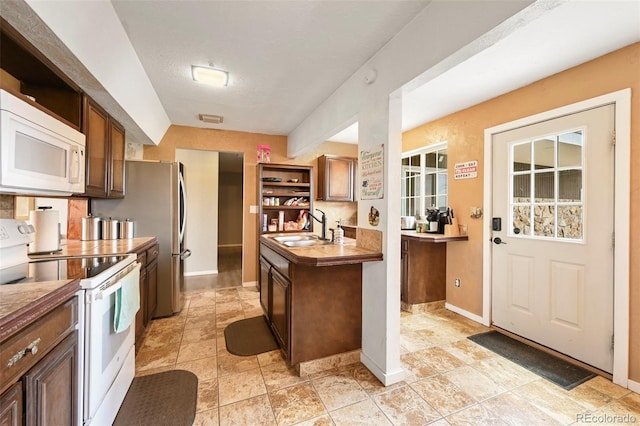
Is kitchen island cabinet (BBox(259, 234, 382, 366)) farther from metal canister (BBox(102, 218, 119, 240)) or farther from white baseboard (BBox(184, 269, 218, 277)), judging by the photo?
white baseboard (BBox(184, 269, 218, 277))

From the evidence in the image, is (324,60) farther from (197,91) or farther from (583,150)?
(583,150)

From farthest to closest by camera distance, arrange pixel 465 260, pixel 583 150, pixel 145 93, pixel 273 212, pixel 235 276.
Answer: pixel 235 276 → pixel 273 212 → pixel 465 260 → pixel 145 93 → pixel 583 150

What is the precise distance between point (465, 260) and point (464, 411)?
182 cm

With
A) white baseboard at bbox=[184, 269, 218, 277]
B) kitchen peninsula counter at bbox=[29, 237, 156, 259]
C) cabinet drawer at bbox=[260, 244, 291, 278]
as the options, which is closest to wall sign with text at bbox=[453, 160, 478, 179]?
cabinet drawer at bbox=[260, 244, 291, 278]

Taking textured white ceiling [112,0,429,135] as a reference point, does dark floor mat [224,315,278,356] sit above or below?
below

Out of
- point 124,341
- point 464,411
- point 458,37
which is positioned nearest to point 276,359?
point 124,341

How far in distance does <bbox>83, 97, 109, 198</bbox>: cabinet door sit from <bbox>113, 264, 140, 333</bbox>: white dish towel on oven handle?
3.36 ft

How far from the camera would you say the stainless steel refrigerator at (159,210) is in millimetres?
2916

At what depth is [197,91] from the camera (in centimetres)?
276

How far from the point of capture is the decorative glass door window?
2211 mm

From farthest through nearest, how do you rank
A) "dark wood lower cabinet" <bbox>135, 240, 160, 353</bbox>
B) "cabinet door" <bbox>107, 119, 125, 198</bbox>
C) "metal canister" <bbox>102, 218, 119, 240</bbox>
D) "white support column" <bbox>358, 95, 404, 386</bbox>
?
"metal canister" <bbox>102, 218, 119, 240</bbox>
"cabinet door" <bbox>107, 119, 125, 198</bbox>
"dark wood lower cabinet" <bbox>135, 240, 160, 353</bbox>
"white support column" <bbox>358, 95, 404, 386</bbox>

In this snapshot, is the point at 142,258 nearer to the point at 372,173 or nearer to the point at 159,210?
the point at 159,210

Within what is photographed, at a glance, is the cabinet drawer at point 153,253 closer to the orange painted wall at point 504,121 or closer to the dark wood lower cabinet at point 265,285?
the dark wood lower cabinet at point 265,285

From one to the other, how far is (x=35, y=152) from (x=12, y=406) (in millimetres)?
1282
